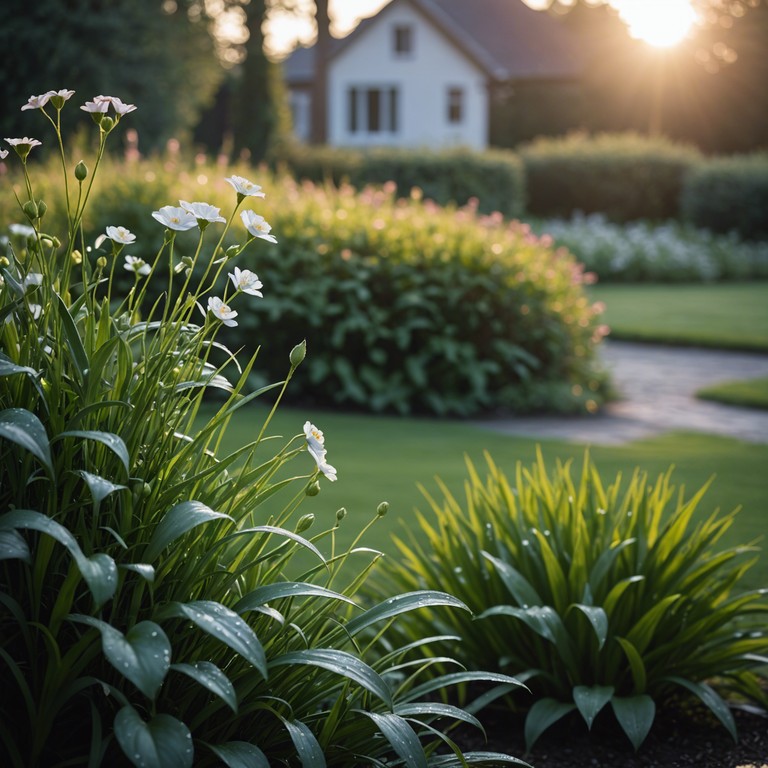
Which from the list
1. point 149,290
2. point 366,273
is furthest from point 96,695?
point 149,290

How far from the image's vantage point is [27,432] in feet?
5.82

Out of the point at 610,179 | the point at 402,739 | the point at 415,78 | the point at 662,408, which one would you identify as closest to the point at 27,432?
the point at 402,739

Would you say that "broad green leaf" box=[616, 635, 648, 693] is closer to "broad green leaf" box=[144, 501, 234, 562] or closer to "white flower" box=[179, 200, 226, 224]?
"broad green leaf" box=[144, 501, 234, 562]

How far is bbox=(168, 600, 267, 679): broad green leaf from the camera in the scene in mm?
1686

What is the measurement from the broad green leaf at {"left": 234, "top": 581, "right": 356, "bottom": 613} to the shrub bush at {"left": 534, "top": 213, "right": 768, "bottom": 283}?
1705 cm

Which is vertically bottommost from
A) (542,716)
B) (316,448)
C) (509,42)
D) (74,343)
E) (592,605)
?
(542,716)

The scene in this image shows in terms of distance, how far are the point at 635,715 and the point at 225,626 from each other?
50.6 inches

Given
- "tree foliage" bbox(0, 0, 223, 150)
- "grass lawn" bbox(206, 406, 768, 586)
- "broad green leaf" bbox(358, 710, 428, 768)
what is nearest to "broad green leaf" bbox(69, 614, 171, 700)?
"broad green leaf" bbox(358, 710, 428, 768)

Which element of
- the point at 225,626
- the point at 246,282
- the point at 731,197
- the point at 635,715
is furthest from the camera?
the point at 731,197

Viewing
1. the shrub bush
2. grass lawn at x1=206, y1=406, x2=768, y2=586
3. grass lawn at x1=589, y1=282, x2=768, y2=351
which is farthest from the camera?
the shrub bush

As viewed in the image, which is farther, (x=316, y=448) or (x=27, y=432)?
(x=316, y=448)

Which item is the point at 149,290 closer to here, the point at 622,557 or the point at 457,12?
the point at 622,557

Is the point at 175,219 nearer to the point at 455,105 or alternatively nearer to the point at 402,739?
the point at 402,739

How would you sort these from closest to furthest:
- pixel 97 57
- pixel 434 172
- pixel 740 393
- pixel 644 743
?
1. pixel 644 743
2. pixel 740 393
3. pixel 97 57
4. pixel 434 172
